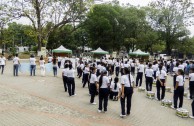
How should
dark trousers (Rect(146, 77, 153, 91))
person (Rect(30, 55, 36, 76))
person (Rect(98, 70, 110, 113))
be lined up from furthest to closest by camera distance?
person (Rect(30, 55, 36, 76))
dark trousers (Rect(146, 77, 153, 91))
person (Rect(98, 70, 110, 113))

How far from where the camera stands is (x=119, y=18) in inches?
2170

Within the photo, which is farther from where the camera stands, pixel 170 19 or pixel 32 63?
pixel 170 19

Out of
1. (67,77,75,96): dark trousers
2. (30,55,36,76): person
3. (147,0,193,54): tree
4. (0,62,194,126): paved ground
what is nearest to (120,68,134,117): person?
(0,62,194,126): paved ground

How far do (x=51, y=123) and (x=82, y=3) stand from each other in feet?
96.5

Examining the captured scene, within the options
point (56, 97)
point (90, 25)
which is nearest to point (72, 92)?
point (56, 97)

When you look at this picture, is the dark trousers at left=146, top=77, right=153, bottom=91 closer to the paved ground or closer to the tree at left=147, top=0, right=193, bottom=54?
the paved ground

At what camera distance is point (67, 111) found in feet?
36.8

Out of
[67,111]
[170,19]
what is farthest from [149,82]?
[170,19]

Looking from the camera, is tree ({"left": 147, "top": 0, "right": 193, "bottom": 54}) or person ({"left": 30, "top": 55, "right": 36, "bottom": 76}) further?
tree ({"left": 147, "top": 0, "right": 193, "bottom": 54})

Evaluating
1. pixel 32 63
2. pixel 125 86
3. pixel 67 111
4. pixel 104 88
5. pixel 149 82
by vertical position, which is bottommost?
pixel 67 111

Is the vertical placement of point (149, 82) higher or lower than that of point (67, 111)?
higher

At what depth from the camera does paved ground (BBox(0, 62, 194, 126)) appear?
9.84 metres

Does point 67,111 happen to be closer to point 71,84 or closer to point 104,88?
point 104,88

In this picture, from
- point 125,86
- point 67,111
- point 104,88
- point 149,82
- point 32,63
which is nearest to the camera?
point 125,86
